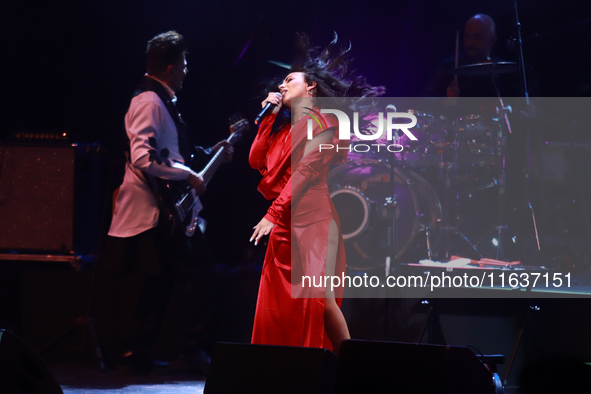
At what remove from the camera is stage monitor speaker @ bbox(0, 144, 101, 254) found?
3873 millimetres

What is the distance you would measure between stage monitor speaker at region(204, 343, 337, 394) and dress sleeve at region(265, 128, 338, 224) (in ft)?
3.59

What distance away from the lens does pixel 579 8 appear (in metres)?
5.31

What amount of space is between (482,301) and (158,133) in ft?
7.89

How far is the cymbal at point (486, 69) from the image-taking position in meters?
4.37

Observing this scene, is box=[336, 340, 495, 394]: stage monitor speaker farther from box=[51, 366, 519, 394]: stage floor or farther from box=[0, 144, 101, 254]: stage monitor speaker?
box=[0, 144, 101, 254]: stage monitor speaker

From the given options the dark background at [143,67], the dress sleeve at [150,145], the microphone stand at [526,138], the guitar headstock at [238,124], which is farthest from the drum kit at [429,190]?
the dress sleeve at [150,145]

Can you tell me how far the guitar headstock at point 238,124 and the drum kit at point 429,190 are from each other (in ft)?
3.45

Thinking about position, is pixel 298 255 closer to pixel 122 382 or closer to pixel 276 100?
pixel 276 100

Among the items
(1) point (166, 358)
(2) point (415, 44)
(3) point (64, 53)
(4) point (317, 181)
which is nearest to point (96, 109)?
(3) point (64, 53)

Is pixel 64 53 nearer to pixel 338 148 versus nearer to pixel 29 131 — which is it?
pixel 29 131

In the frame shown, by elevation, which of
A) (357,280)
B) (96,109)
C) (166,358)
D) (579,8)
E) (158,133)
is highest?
(579,8)

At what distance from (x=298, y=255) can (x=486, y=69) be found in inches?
101

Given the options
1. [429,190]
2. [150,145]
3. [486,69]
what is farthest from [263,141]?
[486,69]

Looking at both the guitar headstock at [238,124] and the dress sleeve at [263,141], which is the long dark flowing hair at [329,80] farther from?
the guitar headstock at [238,124]
